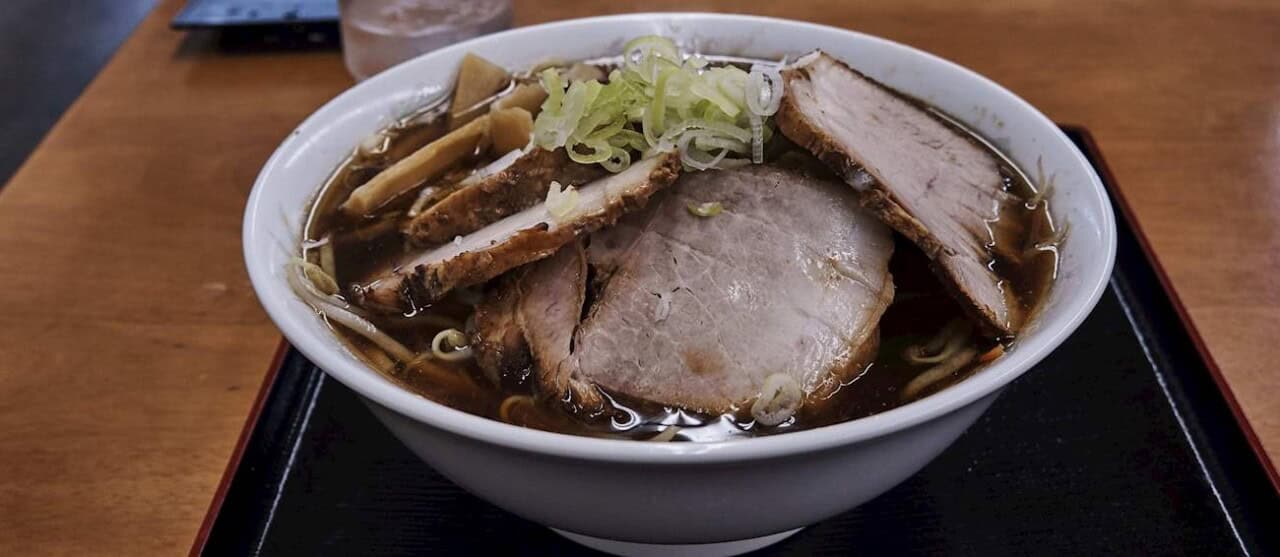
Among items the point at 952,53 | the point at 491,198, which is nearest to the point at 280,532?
the point at 491,198

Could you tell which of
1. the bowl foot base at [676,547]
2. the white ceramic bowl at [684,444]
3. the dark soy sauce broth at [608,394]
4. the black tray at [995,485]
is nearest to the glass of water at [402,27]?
the dark soy sauce broth at [608,394]

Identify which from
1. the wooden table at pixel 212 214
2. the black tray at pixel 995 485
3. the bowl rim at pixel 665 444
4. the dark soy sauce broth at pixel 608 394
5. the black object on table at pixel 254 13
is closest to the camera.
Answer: the bowl rim at pixel 665 444

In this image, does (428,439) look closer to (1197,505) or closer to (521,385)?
(521,385)

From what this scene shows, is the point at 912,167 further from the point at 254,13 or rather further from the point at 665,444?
the point at 254,13

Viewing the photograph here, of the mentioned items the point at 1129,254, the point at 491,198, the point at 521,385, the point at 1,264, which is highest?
the point at 491,198

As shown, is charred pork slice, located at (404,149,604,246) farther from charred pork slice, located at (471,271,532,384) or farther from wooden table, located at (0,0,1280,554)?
wooden table, located at (0,0,1280,554)

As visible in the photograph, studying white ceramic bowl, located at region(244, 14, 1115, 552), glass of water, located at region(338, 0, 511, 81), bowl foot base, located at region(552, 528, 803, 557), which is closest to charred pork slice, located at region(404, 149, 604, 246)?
white ceramic bowl, located at region(244, 14, 1115, 552)

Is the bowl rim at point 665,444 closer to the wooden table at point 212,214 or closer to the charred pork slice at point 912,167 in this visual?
the charred pork slice at point 912,167
